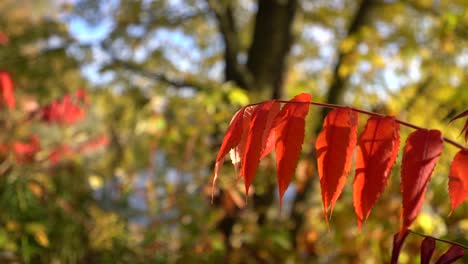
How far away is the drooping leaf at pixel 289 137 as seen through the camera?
0.79 m

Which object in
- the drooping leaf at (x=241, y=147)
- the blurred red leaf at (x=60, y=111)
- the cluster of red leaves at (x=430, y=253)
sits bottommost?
the blurred red leaf at (x=60, y=111)

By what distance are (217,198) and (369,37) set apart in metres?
1.65

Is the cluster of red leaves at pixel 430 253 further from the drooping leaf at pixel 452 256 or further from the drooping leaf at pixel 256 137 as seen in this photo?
the drooping leaf at pixel 256 137

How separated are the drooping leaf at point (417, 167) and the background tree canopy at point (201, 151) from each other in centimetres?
56

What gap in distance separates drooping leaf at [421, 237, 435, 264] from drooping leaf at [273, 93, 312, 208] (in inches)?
10.3

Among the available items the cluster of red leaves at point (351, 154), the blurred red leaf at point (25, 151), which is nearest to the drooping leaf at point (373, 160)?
the cluster of red leaves at point (351, 154)

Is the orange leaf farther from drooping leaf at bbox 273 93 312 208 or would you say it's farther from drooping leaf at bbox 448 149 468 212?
drooping leaf at bbox 448 149 468 212

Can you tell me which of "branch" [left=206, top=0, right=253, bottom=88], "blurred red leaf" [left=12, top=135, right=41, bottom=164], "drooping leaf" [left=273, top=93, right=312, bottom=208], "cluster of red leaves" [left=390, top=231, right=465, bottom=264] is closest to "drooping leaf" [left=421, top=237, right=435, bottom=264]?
"cluster of red leaves" [left=390, top=231, right=465, bottom=264]

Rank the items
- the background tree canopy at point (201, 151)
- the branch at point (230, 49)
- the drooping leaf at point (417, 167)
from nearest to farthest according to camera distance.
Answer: the drooping leaf at point (417, 167) → the background tree canopy at point (201, 151) → the branch at point (230, 49)

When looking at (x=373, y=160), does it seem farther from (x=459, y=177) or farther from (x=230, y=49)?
(x=230, y=49)

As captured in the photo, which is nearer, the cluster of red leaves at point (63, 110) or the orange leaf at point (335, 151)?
the orange leaf at point (335, 151)

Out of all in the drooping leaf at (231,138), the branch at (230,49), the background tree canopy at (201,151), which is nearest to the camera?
the drooping leaf at (231,138)

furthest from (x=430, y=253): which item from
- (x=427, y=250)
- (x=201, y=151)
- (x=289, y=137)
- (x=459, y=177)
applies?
(x=201, y=151)

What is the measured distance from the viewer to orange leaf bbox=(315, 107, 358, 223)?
78 centimetres
